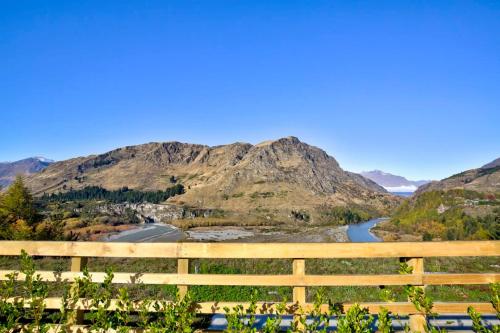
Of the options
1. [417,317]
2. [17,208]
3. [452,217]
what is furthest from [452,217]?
[417,317]

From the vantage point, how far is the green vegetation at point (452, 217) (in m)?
81.9

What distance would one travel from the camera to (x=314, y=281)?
5.07 meters

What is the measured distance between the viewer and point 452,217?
101 metres

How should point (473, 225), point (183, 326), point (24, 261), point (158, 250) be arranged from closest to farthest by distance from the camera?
point (183, 326)
point (24, 261)
point (158, 250)
point (473, 225)

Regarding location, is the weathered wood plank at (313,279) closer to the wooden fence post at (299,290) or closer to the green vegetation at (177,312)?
the wooden fence post at (299,290)

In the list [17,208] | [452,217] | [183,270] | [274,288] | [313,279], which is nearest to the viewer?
[313,279]

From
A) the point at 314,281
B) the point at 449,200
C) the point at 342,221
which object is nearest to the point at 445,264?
the point at 314,281

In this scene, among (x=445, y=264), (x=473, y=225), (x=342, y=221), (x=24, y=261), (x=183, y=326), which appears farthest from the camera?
(x=342, y=221)

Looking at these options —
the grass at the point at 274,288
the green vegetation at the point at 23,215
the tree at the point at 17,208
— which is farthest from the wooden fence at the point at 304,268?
the tree at the point at 17,208

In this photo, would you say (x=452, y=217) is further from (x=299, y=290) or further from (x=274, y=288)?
(x=299, y=290)

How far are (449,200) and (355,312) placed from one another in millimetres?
136889

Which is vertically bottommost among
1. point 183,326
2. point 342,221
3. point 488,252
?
point 342,221

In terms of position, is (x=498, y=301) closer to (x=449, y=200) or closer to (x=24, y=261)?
(x=24, y=261)

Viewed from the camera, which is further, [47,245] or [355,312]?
[47,245]
